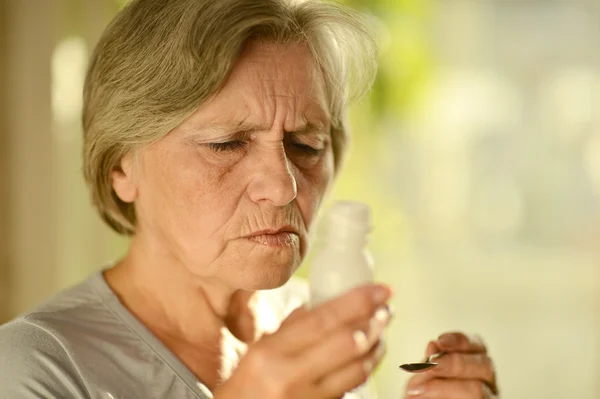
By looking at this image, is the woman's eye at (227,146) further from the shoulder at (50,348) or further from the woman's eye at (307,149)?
the shoulder at (50,348)

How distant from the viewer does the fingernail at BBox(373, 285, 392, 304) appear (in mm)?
901

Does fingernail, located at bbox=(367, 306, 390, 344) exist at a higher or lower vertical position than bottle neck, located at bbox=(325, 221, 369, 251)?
lower

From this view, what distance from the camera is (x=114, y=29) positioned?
1.30 metres

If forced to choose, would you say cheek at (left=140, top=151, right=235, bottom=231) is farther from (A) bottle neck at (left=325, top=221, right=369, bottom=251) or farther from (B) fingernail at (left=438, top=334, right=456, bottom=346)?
(B) fingernail at (left=438, top=334, right=456, bottom=346)

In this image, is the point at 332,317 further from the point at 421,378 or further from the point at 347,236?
the point at 421,378

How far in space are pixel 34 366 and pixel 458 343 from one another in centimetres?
69

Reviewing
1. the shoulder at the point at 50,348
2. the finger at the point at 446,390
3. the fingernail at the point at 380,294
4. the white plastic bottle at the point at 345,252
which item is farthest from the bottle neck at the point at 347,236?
the shoulder at the point at 50,348

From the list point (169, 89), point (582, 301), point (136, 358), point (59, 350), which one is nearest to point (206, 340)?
point (136, 358)

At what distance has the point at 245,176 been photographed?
121cm

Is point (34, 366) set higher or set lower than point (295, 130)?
lower

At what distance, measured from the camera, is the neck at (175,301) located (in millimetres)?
1322

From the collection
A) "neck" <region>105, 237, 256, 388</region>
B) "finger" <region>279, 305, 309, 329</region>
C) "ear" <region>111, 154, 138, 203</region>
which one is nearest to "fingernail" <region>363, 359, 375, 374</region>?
"finger" <region>279, 305, 309, 329</region>

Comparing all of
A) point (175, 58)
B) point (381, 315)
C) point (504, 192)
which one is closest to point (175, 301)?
point (175, 58)

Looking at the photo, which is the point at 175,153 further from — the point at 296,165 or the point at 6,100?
the point at 6,100
